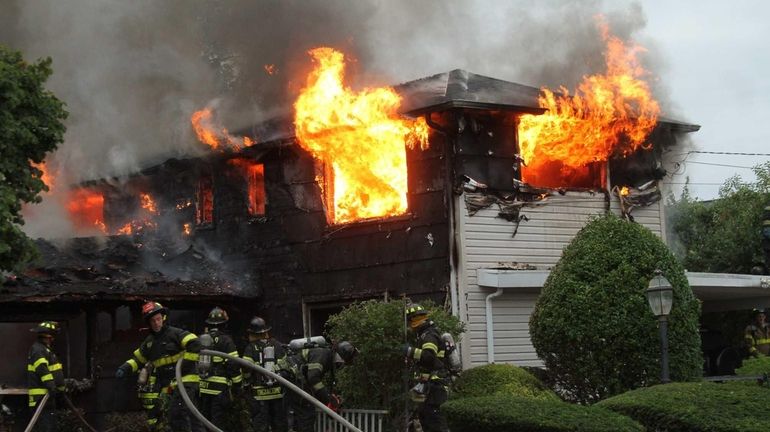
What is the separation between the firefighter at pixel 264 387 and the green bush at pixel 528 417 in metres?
4.15

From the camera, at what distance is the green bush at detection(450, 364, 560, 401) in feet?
46.3

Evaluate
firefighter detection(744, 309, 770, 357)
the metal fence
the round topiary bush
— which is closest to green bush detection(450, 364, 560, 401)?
the round topiary bush

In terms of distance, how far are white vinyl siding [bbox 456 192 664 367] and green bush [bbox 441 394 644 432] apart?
5.66 m

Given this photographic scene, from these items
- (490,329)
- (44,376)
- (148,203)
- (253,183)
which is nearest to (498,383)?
(490,329)

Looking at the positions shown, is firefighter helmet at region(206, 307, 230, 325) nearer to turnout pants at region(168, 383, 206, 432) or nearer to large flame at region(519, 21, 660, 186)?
turnout pants at region(168, 383, 206, 432)

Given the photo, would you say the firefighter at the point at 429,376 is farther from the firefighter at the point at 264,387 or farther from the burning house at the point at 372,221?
the burning house at the point at 372,221

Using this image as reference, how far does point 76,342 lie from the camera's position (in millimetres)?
17953

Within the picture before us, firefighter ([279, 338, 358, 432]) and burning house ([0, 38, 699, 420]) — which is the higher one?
burning house ([0, 38, 699, 420])

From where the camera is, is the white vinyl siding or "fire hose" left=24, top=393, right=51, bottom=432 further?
the white vinyl siding

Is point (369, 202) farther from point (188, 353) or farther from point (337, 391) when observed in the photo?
point (188, 353)

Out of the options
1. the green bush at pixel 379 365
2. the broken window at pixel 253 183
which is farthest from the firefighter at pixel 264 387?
the broken window at pixel 253 183

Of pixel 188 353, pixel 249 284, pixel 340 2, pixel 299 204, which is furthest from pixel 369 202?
pixel 188 353

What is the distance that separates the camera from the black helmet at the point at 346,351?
536 inches

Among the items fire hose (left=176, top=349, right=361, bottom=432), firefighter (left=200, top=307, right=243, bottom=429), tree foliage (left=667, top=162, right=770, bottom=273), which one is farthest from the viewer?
tree foliage (left=667, top=162, right=770, bottom=273)
